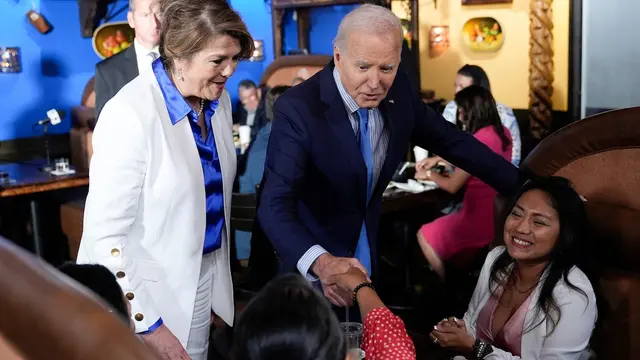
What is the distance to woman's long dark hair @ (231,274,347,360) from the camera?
2.91 ft

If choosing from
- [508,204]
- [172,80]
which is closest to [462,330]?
[508,204]

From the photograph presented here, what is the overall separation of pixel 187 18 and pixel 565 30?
5118 millimetres

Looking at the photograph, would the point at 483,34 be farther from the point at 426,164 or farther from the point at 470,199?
the point at 470,199

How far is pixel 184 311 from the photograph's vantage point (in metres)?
1.65

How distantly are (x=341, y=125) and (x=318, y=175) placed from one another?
0.48ft

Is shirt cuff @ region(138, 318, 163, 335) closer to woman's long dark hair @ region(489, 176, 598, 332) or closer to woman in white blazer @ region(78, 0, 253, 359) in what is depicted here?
woman in white blazer @ region(78, 0, 253, 359)

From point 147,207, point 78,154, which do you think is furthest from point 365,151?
point 78,154

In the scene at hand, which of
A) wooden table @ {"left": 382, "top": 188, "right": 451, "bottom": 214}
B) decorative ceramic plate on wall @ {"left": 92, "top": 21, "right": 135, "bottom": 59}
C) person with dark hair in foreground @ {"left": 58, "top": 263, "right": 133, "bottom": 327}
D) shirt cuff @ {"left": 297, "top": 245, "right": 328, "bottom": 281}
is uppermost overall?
decorative ceramic plate on wall @ {"left": 92, "top": 21, "right": 135, "bottom": 59}

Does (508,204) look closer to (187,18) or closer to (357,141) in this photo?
(357,141)

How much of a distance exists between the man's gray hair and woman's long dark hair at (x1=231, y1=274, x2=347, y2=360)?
90 centimetres

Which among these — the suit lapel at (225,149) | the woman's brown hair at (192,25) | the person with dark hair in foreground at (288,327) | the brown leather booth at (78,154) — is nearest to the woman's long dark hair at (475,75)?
the brown leather booth at (78,154)

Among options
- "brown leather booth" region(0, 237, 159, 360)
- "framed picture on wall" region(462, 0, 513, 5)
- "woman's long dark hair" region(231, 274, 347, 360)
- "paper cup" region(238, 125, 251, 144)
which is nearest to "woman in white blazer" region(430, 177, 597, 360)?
"woman's long dark hair" region(231, 274, 347, 360)

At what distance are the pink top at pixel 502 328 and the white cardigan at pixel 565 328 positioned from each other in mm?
26

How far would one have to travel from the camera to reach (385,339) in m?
1.18
